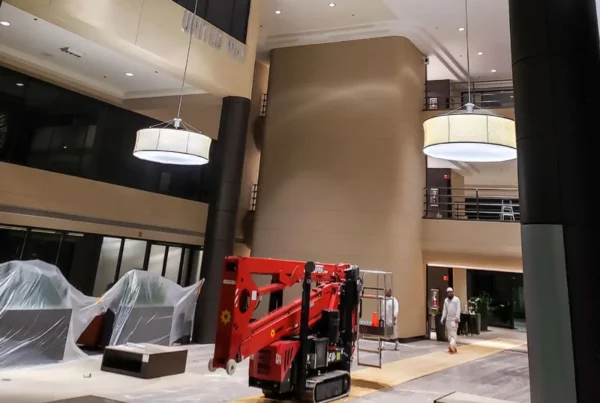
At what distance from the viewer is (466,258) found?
12.9 metres

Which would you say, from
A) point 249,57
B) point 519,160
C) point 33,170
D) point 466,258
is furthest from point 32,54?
point 466,258

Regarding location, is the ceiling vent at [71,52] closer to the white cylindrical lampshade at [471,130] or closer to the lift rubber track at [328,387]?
the white cylindrical lampshade at [471,130]

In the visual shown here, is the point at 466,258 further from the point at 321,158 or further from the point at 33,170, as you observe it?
the point at 33,170

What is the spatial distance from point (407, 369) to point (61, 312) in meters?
6.36

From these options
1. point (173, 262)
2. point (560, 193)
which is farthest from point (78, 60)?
point (560, 193)

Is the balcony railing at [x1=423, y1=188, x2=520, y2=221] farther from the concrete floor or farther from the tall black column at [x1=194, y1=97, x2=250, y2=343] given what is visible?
the tall black column at [x1=194, y1=97, x2=250, y2=343]

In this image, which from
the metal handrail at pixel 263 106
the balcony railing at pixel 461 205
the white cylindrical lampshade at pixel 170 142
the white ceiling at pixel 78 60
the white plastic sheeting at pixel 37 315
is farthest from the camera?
the metal handrail at pixel 263 106

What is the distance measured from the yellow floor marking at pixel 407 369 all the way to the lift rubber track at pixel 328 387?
161 millimetres

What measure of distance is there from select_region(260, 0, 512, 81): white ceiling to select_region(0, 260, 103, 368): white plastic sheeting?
9.65 meters

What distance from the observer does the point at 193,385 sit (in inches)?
259

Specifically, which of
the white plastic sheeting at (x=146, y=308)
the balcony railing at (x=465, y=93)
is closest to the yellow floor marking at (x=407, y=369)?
the white plastic sheeting at (x=146, y=308)

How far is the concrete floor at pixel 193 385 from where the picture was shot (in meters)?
5.75

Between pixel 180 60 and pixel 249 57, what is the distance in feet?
7.97

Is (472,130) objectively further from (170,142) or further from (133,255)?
(133,255)
